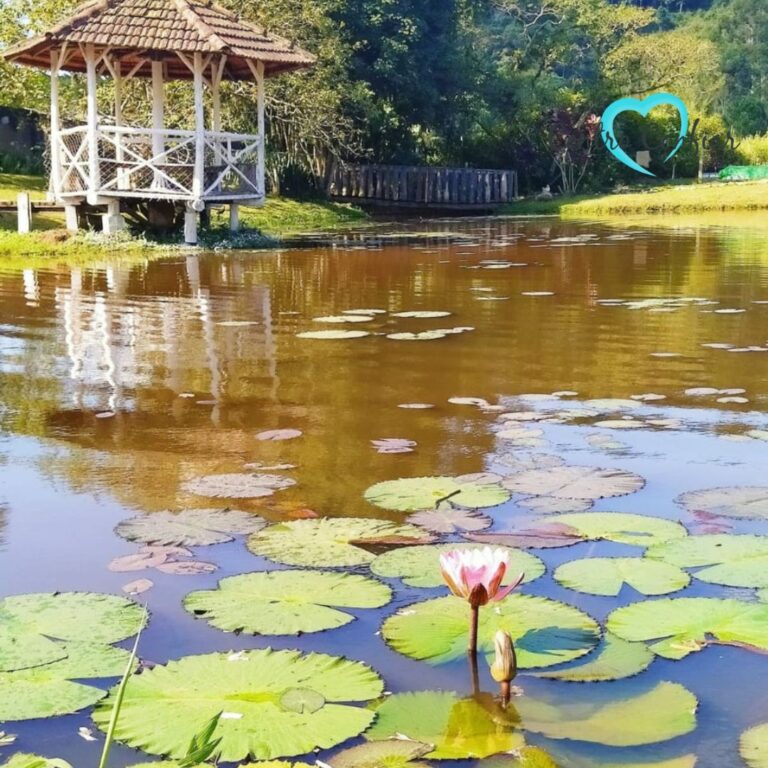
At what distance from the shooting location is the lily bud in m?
1.83

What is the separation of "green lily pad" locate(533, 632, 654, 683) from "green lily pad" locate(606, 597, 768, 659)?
41mm

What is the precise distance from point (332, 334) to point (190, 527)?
12.4 feet

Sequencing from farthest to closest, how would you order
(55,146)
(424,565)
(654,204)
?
(654,204), (55,146), (424,565)

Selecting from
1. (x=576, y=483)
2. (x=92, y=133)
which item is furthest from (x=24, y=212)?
(x=576, y=483)

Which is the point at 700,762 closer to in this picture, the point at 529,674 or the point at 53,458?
the point at 529,674

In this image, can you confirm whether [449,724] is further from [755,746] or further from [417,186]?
[417,186]

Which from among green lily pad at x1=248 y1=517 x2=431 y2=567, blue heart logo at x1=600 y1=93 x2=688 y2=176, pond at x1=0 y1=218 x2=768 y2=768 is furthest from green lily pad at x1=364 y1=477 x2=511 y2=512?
blue heart logo at x1=600 y1=93 x2=688 y2=176

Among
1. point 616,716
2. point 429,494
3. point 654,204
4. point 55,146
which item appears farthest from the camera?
point 654,204

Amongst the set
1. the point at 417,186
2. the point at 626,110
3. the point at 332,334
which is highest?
the point at 626,110

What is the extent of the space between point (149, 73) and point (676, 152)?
59.3ft

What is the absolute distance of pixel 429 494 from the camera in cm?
328

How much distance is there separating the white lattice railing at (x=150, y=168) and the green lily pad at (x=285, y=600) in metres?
11.9

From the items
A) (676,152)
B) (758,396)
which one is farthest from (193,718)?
(676,152)

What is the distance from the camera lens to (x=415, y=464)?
370 centimetres
